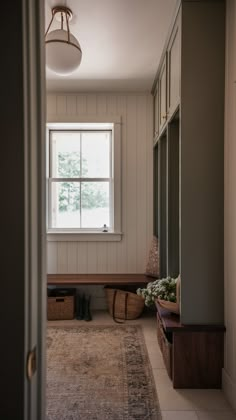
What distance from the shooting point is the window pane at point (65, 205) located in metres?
3.89

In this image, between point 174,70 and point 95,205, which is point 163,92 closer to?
point 174,70

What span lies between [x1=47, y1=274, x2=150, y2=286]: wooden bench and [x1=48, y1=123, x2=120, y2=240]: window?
58 centimetres

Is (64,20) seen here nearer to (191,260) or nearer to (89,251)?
(191,260)

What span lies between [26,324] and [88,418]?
5.20 ft

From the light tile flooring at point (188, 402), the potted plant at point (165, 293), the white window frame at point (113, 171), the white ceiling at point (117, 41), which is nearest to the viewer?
the light tile flooring at point (188, 402)

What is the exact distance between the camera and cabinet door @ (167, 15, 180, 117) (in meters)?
2.22

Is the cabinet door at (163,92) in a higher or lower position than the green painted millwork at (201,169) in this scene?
higher

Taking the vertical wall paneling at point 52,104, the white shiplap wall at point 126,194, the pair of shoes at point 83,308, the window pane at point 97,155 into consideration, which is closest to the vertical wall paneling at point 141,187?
the white shiplap wall at point 126,194

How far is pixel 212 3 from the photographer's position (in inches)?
79.9

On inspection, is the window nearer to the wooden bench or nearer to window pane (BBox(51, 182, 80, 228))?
window pane (BBox(51, 182, 80, 228))

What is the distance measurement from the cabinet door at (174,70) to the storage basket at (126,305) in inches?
79.2

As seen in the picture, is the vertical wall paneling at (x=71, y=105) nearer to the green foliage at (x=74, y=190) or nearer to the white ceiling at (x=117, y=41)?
the white ceiling at (x=117, y=41)

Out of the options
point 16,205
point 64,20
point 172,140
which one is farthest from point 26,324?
point 64,20

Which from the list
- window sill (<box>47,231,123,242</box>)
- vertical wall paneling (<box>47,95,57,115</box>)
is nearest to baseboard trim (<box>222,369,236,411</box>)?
window sill (<box>47,231,123,242</box>)
